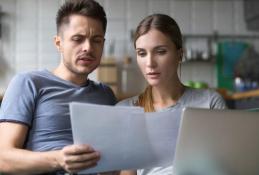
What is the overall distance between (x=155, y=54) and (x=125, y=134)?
363mm

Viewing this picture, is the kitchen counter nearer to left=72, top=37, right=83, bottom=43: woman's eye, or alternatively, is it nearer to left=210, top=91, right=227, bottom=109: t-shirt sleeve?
left=210, top=91, right=227, bottom=109: t-shirt sleeve

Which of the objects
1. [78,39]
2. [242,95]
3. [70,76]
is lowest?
[242,95]

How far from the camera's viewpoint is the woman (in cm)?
106

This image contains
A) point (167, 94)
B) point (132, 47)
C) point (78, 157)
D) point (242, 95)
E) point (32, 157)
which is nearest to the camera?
point (78, 157)

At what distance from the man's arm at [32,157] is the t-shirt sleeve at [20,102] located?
0.06ft

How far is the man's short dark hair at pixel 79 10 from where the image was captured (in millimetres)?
1022

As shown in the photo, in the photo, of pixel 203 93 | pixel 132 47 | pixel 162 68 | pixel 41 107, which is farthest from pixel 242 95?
pixel 41 107

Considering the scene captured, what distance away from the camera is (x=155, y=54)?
1.07 m

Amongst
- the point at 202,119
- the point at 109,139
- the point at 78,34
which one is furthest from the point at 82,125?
the point at 78,34

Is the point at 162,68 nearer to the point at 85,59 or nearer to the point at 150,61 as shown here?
the point at 150,61

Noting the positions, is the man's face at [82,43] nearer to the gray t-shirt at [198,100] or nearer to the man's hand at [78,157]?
the gray t-shirt at [198,100]

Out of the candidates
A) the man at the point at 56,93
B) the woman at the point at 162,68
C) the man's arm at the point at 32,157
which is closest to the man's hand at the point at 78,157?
the man's arm at the point at 32,157

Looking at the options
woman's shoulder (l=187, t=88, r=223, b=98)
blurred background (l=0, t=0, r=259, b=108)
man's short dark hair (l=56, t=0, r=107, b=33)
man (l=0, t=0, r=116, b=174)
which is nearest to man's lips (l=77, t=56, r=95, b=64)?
man (l=0, t=0, r=116, b=174)

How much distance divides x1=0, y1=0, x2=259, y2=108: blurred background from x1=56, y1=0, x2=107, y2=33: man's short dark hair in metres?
1.64
